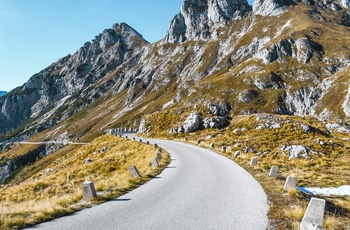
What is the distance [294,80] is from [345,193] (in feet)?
509

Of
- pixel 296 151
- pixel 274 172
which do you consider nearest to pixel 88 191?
pixel 274 172

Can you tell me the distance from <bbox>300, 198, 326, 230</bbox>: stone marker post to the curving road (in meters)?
1.28

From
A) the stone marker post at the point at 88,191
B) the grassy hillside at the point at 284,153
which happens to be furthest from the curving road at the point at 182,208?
the stone marker post at the point at 88,191

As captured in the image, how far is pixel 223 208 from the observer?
1113cm

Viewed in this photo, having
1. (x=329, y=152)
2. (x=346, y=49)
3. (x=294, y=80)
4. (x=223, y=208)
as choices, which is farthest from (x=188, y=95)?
(x=223, y=208)

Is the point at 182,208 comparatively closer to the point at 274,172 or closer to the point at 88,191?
the point at 88,191

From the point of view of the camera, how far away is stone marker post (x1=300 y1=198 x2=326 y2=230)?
28.5 ft

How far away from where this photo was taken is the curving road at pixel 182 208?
30.4 feet

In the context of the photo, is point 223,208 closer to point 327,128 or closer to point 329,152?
point 329,152

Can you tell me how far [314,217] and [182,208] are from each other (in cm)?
493

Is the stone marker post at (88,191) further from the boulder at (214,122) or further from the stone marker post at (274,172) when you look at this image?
the boulder at (214,122)

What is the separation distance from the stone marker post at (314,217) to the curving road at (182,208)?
1.28 m

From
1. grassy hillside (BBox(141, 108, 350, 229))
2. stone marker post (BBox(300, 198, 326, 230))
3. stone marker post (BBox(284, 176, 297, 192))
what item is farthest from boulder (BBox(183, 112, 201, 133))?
stone marker post (BBox(300, 198, 326, 230))

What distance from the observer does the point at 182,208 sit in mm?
11055
